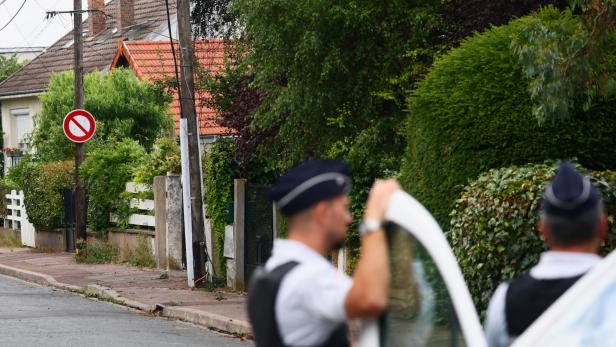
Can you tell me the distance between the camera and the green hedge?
1166 centimetres

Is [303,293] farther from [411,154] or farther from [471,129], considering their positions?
[411,154]

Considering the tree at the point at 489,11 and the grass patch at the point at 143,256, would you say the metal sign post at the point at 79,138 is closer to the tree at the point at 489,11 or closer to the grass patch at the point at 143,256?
the grass patch at the point at 143,256

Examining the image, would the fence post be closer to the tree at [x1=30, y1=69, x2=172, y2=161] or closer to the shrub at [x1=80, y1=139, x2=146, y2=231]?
the shrub at [x1=80, y1=139, x2=146, y2=231]

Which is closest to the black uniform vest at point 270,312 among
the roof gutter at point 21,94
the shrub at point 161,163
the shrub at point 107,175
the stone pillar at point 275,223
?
the stone pillar at point 275,223

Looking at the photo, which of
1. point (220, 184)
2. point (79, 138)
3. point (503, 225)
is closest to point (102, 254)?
point (79, 138)

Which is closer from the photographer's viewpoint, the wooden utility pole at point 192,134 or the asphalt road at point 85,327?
the asphalt road at point 85,327

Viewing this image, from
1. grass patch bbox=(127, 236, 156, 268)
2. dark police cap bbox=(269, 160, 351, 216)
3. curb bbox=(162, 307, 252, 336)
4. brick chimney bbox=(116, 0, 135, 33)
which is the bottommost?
curb bbox=(162, 307, 252, 336)

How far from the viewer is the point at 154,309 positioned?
57.2 ft

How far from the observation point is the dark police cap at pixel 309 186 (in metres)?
4.12

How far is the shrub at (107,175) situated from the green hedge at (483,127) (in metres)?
14.5

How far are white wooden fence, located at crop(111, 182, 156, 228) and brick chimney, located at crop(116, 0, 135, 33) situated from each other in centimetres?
1909

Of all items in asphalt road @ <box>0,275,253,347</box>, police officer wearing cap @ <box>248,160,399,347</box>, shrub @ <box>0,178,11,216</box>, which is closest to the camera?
police officer wearing cap @ <box>248,160,399,347</box>

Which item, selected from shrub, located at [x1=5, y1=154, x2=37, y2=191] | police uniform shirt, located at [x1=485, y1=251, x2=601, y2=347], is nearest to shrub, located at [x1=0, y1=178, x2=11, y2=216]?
shrub, located at [x1=5, y1=154, x2=37, y2=191]

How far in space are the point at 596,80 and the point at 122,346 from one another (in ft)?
18.5
